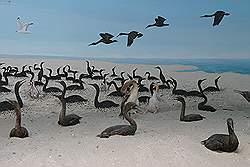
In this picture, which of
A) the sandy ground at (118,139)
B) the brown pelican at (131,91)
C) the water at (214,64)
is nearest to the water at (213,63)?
the water at (214,64)

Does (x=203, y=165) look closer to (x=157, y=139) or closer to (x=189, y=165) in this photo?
(x=189, y=165)

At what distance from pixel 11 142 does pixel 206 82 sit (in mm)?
5491

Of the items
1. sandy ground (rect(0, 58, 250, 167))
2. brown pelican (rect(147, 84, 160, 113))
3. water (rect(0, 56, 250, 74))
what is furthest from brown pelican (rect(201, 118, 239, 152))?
water (rect(0, 56, 250, 74))

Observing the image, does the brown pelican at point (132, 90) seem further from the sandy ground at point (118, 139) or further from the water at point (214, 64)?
the water at point (214, 64)

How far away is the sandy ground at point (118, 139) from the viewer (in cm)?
269

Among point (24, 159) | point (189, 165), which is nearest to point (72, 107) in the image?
point (24, 159)

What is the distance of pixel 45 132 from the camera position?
369cm

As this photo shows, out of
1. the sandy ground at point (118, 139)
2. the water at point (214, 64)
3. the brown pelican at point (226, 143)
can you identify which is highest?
the water at point (214, 64)

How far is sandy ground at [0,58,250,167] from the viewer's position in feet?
8.84

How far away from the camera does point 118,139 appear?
3197 millimetres

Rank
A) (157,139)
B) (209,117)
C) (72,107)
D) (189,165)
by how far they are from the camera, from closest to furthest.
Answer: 1. (189,165)
2. (157,139)
3. (209,117)
4. (72,107)

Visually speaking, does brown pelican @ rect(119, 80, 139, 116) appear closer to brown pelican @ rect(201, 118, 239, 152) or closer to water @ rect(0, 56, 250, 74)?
brown pelican @ rect(201, 118, 239, 152)

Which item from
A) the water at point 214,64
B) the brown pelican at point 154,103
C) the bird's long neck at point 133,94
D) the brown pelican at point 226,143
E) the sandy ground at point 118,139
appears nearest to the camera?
the sandy ground at point 118,139

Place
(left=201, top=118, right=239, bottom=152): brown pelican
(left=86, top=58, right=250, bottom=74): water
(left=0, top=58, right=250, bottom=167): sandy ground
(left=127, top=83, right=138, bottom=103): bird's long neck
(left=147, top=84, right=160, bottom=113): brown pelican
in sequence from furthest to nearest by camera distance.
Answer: (left=86, top=58, right=250, bottom=74): water, (left=147, top=84, right=160, bottom=113): brown pelican, (left=127, top=83, right=138, bottom=103): bird's long neck, (left=201, top=118, right=239, bottom=152): brown pelican, (left=0, top=58, right=250, bottom=167): sandy ground
